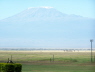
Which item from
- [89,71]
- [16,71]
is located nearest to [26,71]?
[89,71]

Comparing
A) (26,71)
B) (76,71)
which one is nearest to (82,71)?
(76,71)

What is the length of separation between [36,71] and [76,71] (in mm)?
3667

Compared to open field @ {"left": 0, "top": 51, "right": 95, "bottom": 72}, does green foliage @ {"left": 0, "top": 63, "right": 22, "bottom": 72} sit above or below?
above

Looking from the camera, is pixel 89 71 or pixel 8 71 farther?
pixel 89 71

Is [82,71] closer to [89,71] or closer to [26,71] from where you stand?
[89,71]

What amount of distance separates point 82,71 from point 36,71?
423cm

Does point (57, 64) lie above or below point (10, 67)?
below

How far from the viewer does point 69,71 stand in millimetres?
35438

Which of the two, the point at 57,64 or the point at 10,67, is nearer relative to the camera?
the point at 10,67

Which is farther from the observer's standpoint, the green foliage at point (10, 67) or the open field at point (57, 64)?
the open field at point (57, 64)

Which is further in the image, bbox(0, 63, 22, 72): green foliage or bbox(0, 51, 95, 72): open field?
bbox(0, 51, 95, 72): open field

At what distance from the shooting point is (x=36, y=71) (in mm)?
35438

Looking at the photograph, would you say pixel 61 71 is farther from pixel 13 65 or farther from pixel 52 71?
pixel 13 65

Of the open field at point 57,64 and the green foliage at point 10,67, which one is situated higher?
the green foliage at point 10,67
